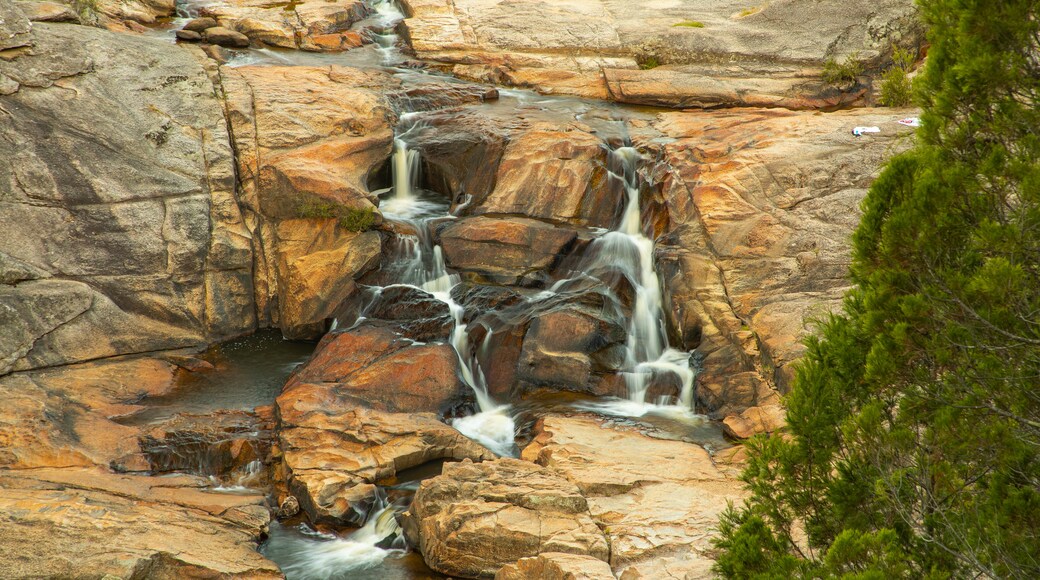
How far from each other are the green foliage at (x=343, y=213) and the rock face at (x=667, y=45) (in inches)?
205

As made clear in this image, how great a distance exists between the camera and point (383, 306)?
12594mm

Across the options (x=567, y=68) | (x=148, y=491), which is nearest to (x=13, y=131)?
(x=148, y=491)

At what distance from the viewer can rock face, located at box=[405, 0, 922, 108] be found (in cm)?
1647

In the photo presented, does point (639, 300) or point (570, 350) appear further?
point (639, 300)

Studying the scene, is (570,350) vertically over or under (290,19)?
under

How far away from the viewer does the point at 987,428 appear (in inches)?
180

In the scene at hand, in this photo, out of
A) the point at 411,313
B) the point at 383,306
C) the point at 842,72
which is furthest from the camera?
the point at 842,72

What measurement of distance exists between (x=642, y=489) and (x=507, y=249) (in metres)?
4.83

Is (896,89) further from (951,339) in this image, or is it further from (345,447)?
(951,339)

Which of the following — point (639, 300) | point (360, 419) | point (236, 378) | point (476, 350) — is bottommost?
point (236, 378)

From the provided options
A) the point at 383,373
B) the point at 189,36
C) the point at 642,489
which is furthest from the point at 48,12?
the point at 642,489

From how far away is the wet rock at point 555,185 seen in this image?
13266 millimetres

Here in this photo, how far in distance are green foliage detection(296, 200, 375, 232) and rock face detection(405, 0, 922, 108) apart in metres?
5.20

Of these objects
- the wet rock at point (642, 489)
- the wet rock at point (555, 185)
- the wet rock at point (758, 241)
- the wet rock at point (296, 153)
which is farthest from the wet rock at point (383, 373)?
the wet rock at point (758, 241)
